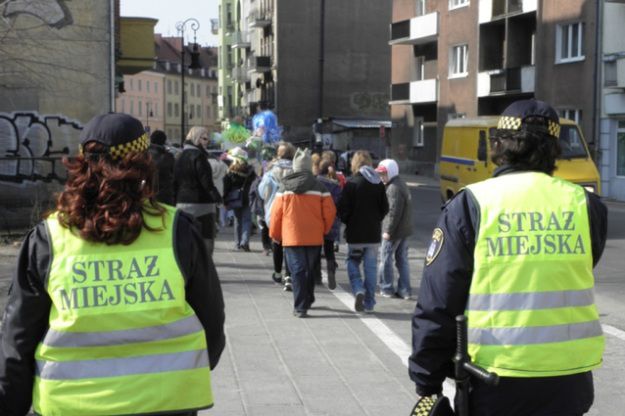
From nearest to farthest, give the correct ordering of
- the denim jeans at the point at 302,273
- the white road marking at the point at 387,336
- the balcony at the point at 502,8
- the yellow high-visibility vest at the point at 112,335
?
the yellow high-visibility vest at the point at 112,335, the white road marking at the point at 387,336, the denim jeans at the point at 302,273, the balcony at the point at 502,8

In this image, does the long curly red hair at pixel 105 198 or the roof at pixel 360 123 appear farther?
the roof at pixel 360 123

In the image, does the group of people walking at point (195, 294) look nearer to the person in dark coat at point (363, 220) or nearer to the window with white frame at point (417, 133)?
the person in dark coat at point (363, 220)

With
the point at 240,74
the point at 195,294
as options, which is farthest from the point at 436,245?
the point at 240,74

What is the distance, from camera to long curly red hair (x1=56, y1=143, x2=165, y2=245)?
10.4ft

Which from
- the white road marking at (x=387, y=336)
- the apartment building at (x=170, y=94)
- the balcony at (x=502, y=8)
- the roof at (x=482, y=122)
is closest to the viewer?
the white road marking at (x=387, y=336)

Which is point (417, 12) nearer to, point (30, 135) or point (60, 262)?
point (30, 135)

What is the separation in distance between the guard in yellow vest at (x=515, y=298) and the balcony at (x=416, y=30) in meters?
46.4

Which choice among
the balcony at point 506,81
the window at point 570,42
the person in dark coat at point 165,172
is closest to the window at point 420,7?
the balcony at point 506,81

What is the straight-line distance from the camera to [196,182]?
38.5 ft

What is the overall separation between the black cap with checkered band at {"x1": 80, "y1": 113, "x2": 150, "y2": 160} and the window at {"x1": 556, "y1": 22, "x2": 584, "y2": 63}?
33.3 metres

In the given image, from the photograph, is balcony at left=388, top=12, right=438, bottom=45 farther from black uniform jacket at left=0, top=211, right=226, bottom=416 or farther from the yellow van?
black uniform jacket at left=0, top=211, right=226, bottom=416

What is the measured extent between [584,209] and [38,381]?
74.0 inches

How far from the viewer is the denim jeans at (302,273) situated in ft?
34.0

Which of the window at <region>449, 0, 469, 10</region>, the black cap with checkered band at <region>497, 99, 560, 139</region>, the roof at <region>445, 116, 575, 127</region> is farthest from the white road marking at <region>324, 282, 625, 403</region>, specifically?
the window at <region>449, 0, 469, 10</region>
